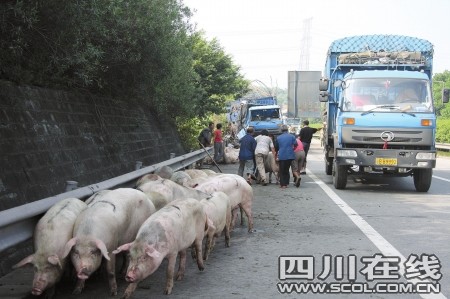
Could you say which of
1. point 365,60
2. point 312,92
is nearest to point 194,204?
point 365,60

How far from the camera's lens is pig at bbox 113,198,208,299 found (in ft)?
16.1

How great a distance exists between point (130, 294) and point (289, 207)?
21.2ft

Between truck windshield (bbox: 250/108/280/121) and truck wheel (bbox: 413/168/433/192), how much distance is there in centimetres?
1947

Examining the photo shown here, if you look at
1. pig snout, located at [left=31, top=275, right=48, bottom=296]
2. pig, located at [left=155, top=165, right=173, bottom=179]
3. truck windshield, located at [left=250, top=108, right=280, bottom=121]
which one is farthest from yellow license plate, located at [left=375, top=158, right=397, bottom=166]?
truck windshield, located at [left=250, top=108, right=280, bottom=121]

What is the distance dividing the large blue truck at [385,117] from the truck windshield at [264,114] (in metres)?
17.7

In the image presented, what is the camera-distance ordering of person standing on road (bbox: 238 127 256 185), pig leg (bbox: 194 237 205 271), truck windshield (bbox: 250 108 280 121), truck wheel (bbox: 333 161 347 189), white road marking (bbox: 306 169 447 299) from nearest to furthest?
white road marking (bbox: 306 169 447 299) < pig leg (bbox: 194 237 205 271) < truck wheel (bbox: 333 161 347 189) < person standing on road (bbox: 238 127 256 185) < truck windshield (bbox: 250 108 280 121)

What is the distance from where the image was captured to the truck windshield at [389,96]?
44.7 ft

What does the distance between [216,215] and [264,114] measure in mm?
26727

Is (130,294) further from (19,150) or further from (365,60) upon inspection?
(365,60)

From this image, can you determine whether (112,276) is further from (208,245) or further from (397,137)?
(397,137)

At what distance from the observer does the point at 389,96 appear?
1373 centimetres

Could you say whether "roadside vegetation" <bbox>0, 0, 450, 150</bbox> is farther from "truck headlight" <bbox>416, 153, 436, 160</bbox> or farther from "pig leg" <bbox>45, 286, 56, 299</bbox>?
"truck headlight" <bbox>416, 153, 436, 160</bbox>

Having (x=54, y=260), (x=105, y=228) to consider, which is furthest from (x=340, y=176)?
(x=54, y=260)

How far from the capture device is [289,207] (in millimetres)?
11078
